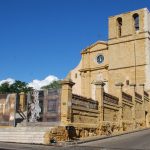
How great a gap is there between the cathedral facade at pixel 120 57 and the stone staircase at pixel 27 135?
17.7 meters

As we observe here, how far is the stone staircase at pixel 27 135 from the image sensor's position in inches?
662

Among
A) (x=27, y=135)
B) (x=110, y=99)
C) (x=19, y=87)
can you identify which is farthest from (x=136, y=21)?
(x=27, y=135)

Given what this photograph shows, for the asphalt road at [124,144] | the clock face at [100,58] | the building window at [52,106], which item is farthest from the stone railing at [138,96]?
the building window at [52,106]

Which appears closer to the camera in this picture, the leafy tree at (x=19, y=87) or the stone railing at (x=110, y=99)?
the stone railing at (x=110, y=99)

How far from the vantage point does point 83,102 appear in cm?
1977

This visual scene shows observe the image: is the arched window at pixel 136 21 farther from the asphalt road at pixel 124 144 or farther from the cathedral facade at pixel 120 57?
the asphalt road at pixel 124 144

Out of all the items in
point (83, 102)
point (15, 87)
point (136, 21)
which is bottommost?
point (83, 102)

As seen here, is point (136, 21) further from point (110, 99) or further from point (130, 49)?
point (110, 99)

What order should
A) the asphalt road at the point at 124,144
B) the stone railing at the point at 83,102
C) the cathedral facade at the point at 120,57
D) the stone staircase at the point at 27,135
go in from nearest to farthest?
the asphalt road at the point at 124,144, the stone staircase at the point at 27,135, the stone railing at the point at 83,102, the cathedral facade at the point at 120,57

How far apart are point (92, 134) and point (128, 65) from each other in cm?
1790

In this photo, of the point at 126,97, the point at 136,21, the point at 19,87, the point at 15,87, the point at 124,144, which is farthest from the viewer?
the point at 19,87

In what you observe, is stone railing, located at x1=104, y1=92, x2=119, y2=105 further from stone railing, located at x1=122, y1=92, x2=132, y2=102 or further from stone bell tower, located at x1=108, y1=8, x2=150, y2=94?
stone bell tower, located at x1=108, y1=8, x2=150, y2=94

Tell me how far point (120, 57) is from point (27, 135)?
2164 centimetres

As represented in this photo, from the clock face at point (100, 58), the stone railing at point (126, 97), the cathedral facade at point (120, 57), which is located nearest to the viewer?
the stone railing at point (126, 97)
